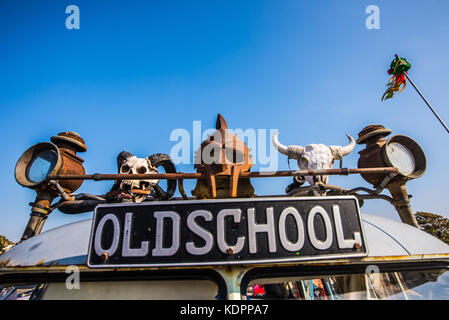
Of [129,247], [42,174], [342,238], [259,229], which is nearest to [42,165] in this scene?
[42,174]

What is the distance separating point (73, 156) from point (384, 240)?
13.8ft

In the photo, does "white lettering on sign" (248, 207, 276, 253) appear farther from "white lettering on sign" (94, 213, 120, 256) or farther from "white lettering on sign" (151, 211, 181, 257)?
"white lettering on sign" (94, 213, 120, 256)

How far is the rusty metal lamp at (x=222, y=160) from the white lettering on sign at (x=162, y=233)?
0.64 meters

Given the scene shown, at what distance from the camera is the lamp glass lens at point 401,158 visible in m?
3.54

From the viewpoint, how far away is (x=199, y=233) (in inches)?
74.1

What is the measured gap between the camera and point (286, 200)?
78.8 inches

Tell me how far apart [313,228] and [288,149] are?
2.48 metres

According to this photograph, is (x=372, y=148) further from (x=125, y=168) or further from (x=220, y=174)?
(x=125, y=168)

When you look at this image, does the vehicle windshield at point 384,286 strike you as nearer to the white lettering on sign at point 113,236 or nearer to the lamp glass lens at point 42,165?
the white lettering on sign at point 113,236

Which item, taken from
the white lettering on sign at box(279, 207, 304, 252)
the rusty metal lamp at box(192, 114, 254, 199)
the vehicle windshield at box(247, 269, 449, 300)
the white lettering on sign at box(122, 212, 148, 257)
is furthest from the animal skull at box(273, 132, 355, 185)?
the white lettering on sign at box(122, 212, 148, 257)

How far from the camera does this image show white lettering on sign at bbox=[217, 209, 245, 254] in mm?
1848
